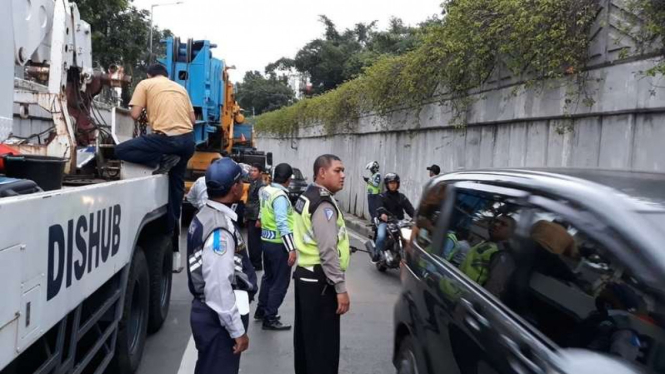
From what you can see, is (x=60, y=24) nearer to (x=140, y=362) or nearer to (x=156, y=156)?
(x=156, y=156)

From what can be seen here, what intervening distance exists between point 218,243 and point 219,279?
20cm

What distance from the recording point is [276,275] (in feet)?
20.4

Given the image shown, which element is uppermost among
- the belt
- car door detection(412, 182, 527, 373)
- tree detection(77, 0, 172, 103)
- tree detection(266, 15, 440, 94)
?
tree detection(266, 15, 440, 94)

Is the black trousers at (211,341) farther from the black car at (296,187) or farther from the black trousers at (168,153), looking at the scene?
the black car at (296,187)

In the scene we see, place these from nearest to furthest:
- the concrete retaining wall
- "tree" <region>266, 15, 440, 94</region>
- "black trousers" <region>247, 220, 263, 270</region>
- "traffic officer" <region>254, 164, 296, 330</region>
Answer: "traffic officer" <region>254, 164, 296, 330</region> → the concrete retaining wall → "black trousers" <region>247, 220, 263, 270</region> → "tree" <region>266, 15, 440, 94</region>

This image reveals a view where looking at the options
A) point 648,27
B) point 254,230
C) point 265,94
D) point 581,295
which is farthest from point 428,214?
point 265,94

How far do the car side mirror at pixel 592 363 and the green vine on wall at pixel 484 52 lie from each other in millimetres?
5078

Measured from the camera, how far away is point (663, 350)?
1603mm

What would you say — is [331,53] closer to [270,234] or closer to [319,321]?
[270,234]

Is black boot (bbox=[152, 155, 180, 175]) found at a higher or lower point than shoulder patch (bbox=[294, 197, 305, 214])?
higher

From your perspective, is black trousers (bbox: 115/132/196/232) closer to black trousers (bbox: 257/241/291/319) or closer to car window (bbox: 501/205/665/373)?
black trousers (bbox: 257/241/291/319)

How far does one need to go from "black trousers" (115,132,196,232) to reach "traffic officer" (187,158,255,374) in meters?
1.97

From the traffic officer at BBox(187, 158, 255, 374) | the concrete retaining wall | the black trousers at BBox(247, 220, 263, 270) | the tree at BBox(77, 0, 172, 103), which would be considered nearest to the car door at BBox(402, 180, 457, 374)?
the traffic officer at BBox(187, 158, 255, 374)

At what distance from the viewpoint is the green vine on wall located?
778 cm
